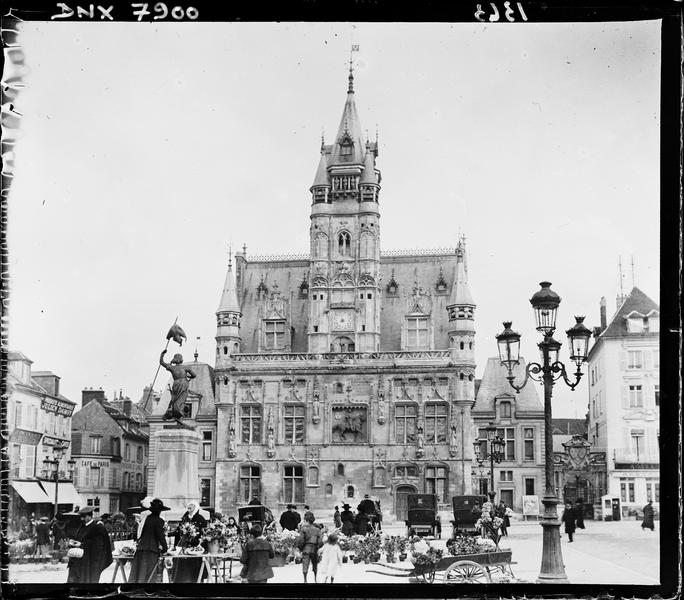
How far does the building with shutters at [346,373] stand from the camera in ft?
137

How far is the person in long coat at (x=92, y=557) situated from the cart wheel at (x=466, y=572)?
5.18m

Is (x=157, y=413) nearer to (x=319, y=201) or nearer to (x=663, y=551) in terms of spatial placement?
(x=319, y=201)

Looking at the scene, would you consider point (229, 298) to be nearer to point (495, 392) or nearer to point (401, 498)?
point (401, 498)

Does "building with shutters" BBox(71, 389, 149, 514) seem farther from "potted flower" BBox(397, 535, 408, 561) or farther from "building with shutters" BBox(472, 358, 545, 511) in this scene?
"building with shutters" BBox(472, 358, 545, 511)

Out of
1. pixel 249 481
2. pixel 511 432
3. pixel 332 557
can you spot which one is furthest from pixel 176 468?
pixel 511 432

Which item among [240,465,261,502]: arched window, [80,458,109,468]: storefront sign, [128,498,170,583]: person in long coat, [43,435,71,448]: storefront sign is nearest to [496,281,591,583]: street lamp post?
[128,498,170,583]: person in long coat

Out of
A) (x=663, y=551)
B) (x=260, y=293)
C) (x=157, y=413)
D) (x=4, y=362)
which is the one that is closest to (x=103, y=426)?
(x=157, y=413)

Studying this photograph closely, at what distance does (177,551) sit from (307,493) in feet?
90.2

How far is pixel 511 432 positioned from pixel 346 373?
10646 mm

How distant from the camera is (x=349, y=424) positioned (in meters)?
42.2

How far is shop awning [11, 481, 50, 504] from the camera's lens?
52.7 ft

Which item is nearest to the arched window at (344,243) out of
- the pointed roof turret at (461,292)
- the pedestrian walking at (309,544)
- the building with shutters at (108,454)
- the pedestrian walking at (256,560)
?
the pointed roof turret at (461,292)

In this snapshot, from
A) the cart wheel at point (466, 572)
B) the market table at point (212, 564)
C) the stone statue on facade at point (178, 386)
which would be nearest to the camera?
the cart wheel at point (466, 572)

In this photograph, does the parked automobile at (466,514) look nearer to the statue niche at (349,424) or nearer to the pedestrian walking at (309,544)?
the pedestrian walking at (309,544)
